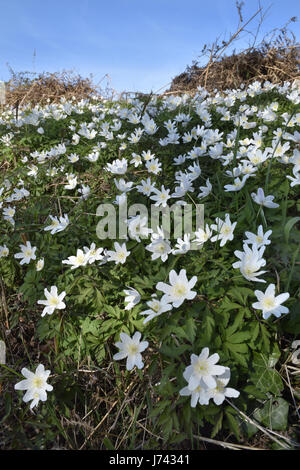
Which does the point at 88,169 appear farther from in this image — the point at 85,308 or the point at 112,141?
the point at 85,308

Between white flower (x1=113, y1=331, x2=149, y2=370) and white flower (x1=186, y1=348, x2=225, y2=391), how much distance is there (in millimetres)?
309

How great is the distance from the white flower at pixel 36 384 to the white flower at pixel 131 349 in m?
0.47

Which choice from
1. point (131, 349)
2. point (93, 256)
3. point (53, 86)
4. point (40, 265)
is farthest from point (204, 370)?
point (53, 86)

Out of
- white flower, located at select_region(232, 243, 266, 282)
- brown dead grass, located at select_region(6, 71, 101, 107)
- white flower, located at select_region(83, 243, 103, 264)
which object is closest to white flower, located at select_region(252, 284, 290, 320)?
white flower, located at select_region(232, 243, 266, 282)

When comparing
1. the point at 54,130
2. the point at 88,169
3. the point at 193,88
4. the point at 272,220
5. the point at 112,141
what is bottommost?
the point at 272,220

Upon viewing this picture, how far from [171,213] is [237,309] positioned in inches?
43.5

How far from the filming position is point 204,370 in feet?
5.01

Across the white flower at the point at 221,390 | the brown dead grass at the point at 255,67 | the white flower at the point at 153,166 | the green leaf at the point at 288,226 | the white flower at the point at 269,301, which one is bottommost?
the white flower at the point at 221,390

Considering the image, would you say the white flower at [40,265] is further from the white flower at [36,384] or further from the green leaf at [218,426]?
the green leaf at [218,426]

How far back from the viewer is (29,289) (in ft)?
8.02

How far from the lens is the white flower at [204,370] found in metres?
1.48

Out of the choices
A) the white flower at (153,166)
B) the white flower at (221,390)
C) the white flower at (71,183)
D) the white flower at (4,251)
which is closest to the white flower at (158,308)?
the white flower at (221,390)
